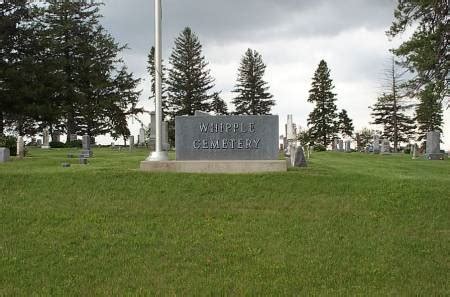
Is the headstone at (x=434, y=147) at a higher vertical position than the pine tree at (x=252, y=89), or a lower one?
lower

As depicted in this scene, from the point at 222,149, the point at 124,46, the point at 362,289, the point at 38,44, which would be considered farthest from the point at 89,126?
the point at 362,289

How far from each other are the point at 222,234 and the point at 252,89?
56.1 m

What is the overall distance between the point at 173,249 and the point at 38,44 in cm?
2910

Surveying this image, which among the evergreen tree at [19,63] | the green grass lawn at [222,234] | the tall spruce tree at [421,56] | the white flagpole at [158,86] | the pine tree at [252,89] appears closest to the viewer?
the green grass lawn at [222,234]

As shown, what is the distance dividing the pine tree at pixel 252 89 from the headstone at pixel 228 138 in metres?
49.8

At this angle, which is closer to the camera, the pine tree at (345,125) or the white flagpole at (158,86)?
the white flagpole at (158,86)

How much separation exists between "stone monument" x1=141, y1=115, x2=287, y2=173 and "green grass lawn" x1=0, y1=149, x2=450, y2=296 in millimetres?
1578

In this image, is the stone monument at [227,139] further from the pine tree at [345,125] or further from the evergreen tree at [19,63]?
the pine tree at [345,125]

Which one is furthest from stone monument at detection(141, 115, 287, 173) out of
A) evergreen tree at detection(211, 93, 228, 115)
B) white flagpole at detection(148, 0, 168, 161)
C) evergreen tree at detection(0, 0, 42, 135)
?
evergreen tree at detection(211, 93, 228, 115)

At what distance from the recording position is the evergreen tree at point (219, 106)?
64.8 meters

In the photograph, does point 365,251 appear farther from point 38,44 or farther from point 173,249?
point 38,44

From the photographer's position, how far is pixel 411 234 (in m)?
8.91

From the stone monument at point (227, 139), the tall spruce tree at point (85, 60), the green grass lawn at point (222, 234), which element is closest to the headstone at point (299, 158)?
the stone monument at point (227, 139)

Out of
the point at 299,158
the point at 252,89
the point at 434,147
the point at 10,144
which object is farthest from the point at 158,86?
the point at 252,89
